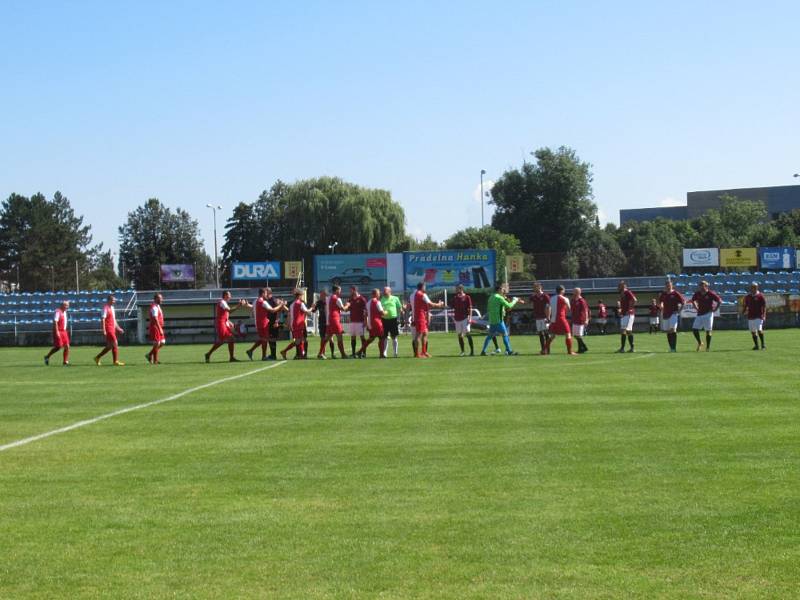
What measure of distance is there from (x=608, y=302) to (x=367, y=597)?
203ft

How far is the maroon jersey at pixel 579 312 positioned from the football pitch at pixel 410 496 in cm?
1337

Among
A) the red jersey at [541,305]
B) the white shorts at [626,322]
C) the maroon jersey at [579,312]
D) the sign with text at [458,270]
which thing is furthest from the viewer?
the sign with text at [458,270]

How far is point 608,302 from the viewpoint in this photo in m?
66.1

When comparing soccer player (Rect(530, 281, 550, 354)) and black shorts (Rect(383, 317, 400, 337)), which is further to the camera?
soccer player (Rect(530, 281, 550, 354))

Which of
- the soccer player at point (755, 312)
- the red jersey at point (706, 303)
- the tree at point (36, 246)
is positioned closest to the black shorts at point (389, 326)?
the red jersey at point (706, 303)

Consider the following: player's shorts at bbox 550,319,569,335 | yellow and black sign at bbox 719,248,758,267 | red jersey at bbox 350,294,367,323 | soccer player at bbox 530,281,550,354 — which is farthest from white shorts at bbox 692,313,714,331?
yellow and black sign at bbox 719,248,758,267

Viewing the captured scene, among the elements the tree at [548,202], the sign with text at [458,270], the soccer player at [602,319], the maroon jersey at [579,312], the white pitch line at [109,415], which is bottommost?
the soccer player at [602,319]

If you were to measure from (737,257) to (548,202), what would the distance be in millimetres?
37360

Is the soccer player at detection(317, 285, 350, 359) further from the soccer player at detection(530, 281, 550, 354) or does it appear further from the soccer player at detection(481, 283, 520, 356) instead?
the soccer player at detection(530, 281, 550, 354)

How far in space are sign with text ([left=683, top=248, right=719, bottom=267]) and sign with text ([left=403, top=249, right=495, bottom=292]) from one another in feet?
67.8

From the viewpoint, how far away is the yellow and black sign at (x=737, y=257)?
8050 centimetres

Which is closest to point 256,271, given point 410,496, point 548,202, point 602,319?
point 602,319

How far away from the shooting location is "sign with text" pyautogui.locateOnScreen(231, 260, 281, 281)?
258 feet

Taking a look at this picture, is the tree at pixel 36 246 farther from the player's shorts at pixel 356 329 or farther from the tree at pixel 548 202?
the player's shorts at pixel 356 329
